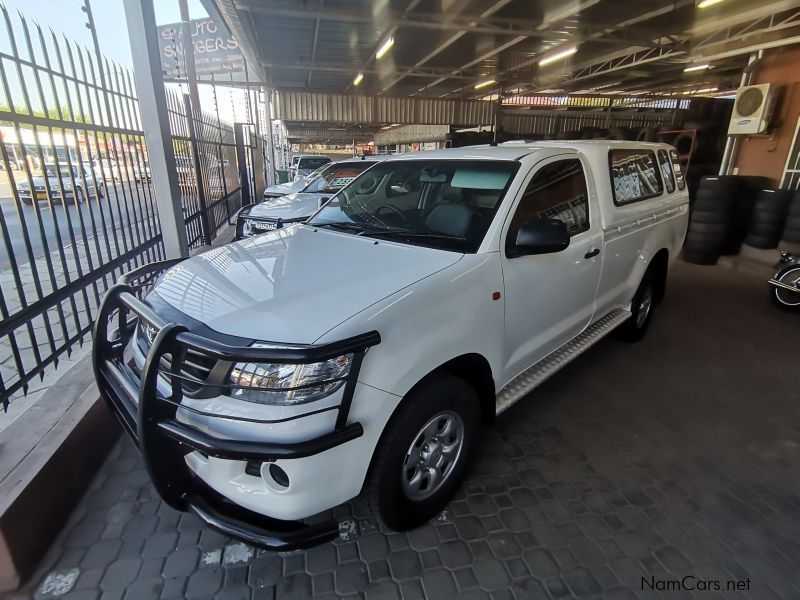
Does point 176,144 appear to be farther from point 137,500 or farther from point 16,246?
point 137,500

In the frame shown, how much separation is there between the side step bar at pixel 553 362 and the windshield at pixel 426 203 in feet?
3.17

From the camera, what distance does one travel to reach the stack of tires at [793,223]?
22.8 feet

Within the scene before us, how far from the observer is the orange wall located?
26.5 feet

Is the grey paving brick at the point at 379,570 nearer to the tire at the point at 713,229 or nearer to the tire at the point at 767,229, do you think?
the tire at the point at 713,229

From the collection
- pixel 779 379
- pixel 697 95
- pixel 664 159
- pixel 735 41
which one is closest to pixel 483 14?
pixel 735 41

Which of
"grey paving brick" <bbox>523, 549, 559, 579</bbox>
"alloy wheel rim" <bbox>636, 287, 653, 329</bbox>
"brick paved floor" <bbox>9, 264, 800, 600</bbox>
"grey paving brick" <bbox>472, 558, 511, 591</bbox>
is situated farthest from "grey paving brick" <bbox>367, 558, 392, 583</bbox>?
"alloy wheel rim" <bbox>636, 287, 653, 329</bbox>

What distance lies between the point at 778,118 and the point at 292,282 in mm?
10352

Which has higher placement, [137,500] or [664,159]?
[664,159]

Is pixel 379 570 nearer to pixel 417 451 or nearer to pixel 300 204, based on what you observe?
pixel 417 451

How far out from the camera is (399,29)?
36.0 ft

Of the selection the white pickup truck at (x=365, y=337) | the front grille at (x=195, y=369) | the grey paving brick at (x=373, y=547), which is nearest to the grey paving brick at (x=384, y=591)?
the grey paving brick at (x=373, y=547)

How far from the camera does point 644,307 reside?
461cm

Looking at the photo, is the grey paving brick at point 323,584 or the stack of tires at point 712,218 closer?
the grey paving brick at point 323,584

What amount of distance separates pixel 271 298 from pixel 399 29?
11.3 meters
